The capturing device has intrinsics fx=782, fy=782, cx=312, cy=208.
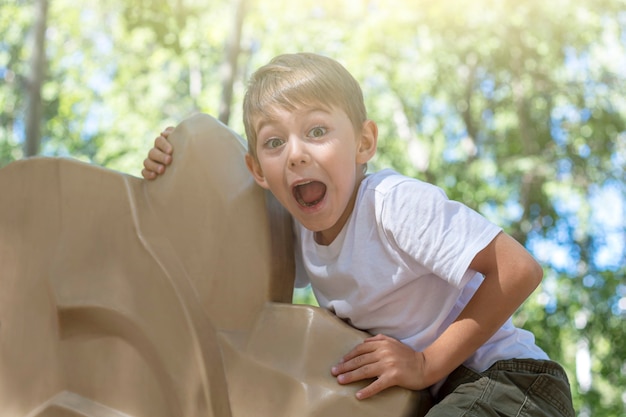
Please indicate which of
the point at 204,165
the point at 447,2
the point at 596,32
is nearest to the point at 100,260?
the point at 204,165

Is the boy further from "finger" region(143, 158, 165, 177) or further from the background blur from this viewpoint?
the background blur

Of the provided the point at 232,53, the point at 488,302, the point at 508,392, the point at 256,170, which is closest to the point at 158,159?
the point at 256,170

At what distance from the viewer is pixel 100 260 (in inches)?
79.6

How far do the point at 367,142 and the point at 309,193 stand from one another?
0.78 feet

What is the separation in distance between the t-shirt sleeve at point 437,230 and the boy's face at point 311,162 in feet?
0.50

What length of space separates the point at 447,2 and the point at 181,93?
496cm

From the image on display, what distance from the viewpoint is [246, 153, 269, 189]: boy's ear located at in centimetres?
196

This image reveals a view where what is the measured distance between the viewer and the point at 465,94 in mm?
9922

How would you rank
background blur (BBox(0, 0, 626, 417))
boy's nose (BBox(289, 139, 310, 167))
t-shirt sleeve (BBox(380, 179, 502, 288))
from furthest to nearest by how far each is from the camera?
background blur (BBox(0, 0, 626, 417)), boy's nose (BBox(289, 139, 310, 167)), t-shirt sleeve (BBox(380, 179, 502, 288))

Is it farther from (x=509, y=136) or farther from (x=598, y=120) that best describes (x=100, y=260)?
(x=509, y=136)

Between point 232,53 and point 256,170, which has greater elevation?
point 256,170

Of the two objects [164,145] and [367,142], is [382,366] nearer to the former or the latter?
[367,142]

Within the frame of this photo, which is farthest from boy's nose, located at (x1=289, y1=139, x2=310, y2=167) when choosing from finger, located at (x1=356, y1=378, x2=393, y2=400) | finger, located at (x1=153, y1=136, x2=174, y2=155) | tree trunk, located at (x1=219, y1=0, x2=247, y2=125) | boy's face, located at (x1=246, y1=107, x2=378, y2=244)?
tree trunk, located at (x1=219, y1=0, x2=247, y2=125)

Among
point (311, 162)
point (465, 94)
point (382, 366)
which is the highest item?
point (311, 162)
